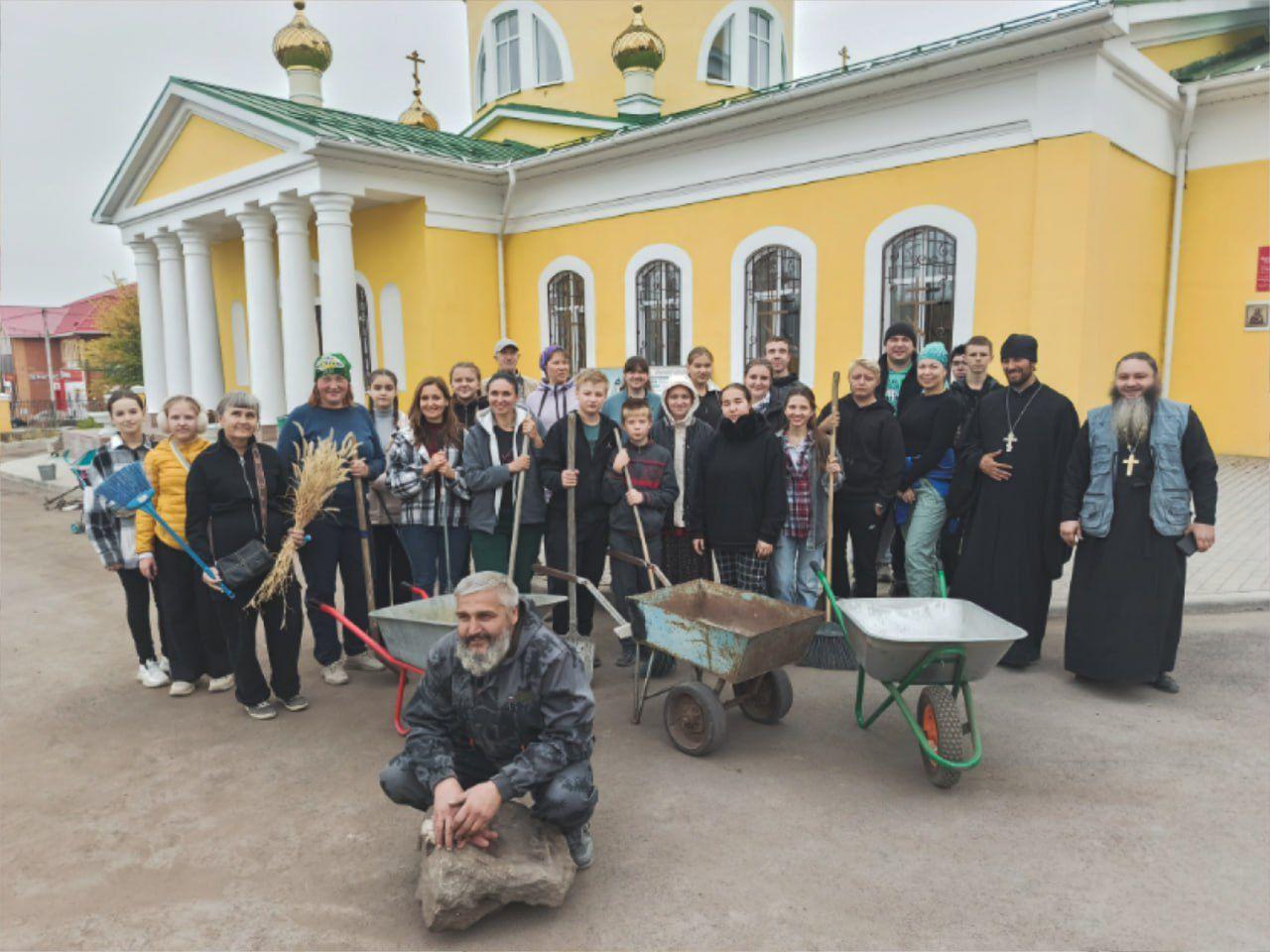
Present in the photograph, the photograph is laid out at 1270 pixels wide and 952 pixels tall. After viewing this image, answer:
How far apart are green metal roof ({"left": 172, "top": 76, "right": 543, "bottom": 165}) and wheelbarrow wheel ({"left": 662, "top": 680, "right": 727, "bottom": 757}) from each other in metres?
11.3

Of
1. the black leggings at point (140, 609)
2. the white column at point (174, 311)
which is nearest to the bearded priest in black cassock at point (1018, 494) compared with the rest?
the black leggings at point (140, 609)

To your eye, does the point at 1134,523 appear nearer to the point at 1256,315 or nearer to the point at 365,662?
the point at 365,662

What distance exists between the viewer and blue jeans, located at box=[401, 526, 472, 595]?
548 cm

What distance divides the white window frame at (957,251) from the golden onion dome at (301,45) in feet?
52.5

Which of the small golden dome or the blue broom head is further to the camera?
the small golden dome

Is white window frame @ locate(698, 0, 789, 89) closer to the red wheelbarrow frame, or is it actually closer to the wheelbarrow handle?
the wheelbarrow handle

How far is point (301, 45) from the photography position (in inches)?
794

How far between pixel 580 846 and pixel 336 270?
12.1 m

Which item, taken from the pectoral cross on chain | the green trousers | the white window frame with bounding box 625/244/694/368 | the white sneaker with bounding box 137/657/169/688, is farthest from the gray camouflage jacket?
the white window frame with bounding box 625/244/694/368

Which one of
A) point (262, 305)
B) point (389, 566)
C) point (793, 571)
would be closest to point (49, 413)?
point (262, 305)

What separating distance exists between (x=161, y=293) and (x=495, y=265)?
26.9ft

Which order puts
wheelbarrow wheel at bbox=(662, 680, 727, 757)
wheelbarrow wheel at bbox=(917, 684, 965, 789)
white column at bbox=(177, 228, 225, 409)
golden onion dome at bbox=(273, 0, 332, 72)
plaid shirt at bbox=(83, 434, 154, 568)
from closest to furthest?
1. wheelbarrow wheel at bbox=(917, 684, 965, 789)
2. wheelbarrow wheel at bbox=(662, 680, 727, 757)
3. plaid shirt at bbox=(83, 434, 154, 568)
4. white column at bbox=(177, 228, 225, 409)
5. golden onion dome at bbox=(273, 0, 332, 72)

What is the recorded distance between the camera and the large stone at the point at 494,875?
9.45ft

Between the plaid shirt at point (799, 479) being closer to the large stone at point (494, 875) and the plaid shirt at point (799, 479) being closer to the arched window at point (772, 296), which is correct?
the large stone at point (494, 875)
